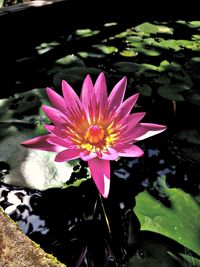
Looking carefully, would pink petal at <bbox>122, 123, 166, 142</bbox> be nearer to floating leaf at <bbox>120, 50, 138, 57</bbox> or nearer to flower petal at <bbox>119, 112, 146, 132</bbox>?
flower petal at <bbox>119, 112, 146, 132</bbox>

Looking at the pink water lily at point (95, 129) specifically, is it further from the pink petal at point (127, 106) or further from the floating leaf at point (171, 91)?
the floating leaf at point (171, 91)

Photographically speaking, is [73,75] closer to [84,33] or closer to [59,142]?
[84,33]

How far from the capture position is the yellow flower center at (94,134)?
705 mm

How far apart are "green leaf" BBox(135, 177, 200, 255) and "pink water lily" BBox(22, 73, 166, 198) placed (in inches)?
10.5

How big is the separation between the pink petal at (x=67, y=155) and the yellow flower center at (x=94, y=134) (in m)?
0.06

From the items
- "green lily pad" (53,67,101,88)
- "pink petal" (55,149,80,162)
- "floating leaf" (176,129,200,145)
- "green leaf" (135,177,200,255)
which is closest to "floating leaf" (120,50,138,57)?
"green lily pad" (53,67,101,88)

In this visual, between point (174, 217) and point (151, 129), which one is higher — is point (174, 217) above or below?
below

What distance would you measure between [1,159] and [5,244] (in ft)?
1.13

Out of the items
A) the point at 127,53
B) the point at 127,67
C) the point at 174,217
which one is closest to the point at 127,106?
the point at 174,217

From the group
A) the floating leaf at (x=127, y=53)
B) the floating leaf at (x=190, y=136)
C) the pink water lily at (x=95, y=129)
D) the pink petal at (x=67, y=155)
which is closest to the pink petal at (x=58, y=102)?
the pink water lily at (x=95, y=129)

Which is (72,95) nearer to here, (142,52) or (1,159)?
(1,159)

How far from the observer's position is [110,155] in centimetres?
66

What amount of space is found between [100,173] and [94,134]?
88mm

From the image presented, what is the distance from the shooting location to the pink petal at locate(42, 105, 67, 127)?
69 centimetres
